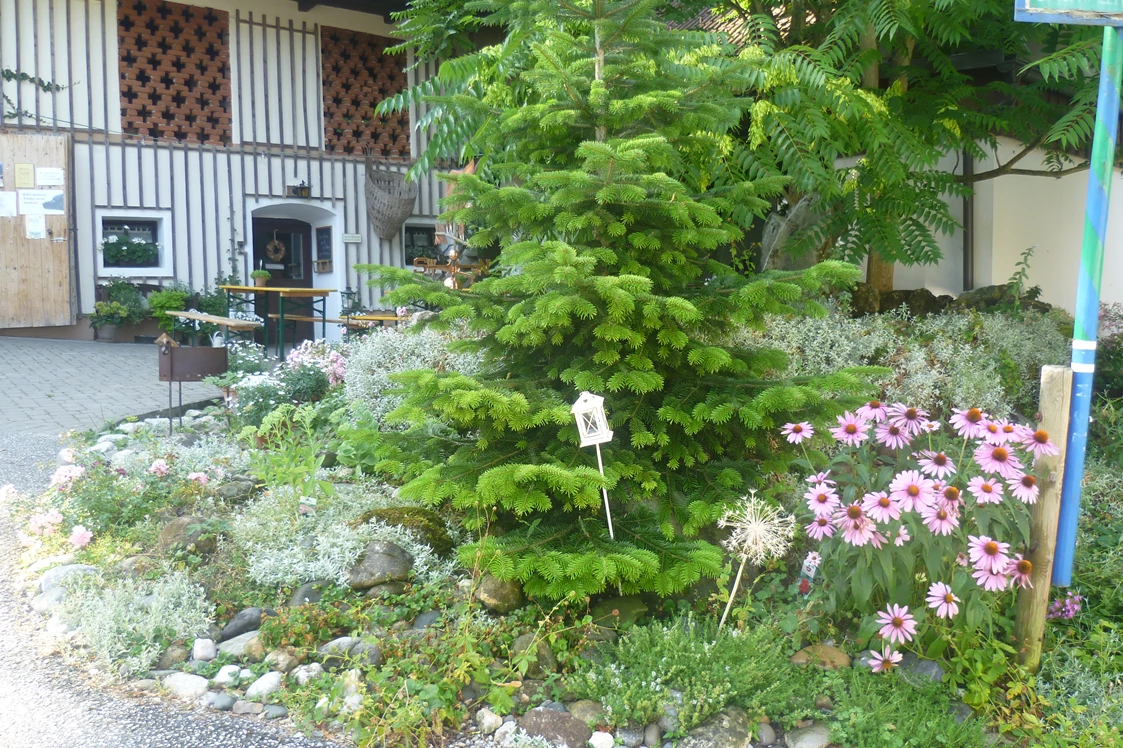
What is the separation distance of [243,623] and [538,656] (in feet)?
4.01

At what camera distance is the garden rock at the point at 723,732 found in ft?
9.49

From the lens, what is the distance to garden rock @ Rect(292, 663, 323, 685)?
3.20m

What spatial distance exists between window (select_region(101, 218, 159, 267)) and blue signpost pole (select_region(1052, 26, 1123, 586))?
525 inches

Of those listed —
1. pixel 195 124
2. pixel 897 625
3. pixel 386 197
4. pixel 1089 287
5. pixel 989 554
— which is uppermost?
pixel 195 124

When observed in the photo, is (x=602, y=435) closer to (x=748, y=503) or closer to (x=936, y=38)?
(x=748, y=503)

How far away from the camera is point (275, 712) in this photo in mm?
3070

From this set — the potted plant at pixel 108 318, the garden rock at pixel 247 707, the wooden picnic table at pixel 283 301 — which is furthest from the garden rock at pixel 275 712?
the potted plant at pixel 108 318

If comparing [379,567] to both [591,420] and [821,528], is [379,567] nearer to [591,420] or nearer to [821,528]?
[591,420]

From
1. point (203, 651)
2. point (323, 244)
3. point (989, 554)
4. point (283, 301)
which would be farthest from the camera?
point (323, 244)

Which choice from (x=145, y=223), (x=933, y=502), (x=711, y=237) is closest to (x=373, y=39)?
(x=145, y=223)

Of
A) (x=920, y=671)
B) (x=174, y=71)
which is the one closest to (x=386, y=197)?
(x=174, y=71)

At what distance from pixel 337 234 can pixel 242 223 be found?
61.4 inches

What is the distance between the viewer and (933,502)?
9.68 feet

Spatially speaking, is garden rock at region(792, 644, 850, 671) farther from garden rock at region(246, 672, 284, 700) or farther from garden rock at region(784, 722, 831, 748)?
garden rock at region(246, 672, 284, 700)
